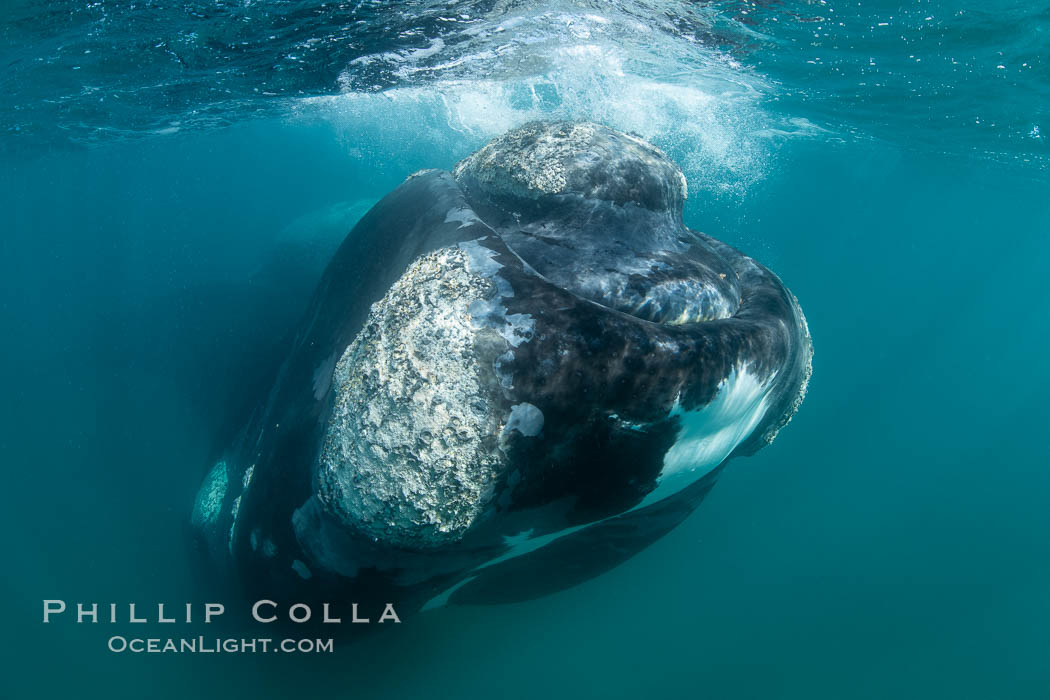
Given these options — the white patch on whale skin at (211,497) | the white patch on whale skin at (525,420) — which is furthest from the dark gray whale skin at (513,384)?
the white patch on whale skin at (211,497)

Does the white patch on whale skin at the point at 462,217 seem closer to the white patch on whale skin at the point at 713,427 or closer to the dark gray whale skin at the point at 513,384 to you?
the dark gray whale skin at the point at 513,384

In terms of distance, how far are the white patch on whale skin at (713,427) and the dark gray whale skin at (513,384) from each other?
25 mm

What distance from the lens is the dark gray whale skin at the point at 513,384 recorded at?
273cm

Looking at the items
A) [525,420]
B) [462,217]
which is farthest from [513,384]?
[462,217]

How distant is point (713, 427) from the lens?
3.45 m

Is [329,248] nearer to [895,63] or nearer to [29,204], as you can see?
[895,63]

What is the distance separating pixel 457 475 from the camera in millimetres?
2697

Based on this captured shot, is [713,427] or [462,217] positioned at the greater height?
[462,217]

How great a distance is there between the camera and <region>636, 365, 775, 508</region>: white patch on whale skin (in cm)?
322

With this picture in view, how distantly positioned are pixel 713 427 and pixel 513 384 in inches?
60.5

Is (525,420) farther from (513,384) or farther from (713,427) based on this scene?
(713,427)

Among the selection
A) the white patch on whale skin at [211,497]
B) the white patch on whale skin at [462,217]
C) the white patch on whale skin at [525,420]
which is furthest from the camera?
the white patch on whale skin at [211,497]

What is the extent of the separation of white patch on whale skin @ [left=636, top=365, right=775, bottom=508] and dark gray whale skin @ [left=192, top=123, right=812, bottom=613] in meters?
0.03

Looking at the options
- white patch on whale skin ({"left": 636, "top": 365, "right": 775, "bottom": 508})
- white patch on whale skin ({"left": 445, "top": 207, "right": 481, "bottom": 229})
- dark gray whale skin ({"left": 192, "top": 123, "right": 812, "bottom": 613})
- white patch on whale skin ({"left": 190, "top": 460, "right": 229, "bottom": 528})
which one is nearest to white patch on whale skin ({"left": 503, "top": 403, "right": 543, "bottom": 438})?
dark gray whale skin ({"left": 192, "top": 123, "right": 812, "bottom": 613})
